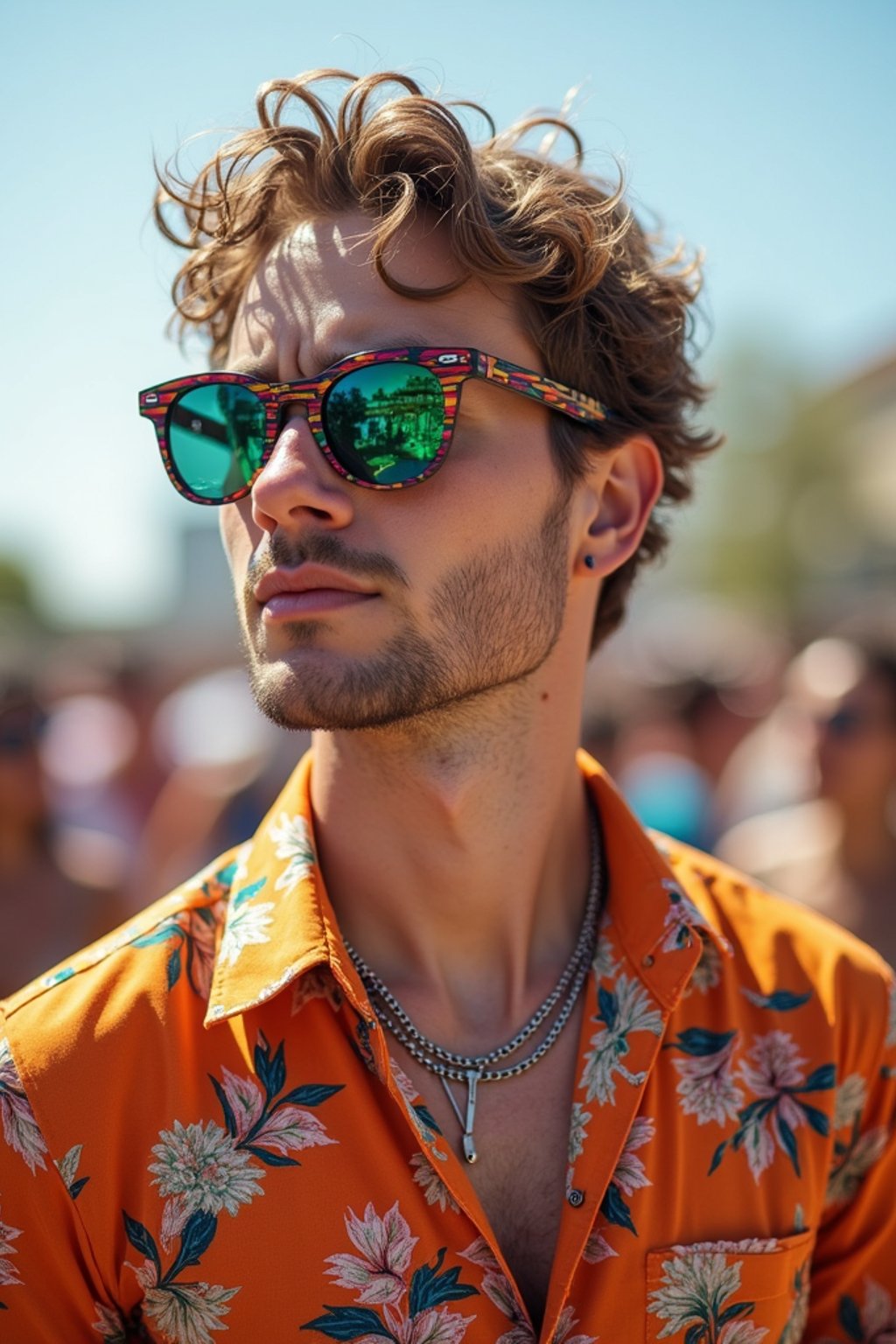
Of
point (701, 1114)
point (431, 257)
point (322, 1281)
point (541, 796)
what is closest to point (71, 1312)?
point (322, 1281)

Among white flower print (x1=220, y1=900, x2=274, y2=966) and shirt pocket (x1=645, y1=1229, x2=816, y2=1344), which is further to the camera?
white flower print (x1=220, y1=900, x2=274, y2=966)

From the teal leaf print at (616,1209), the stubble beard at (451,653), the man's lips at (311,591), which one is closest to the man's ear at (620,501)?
the stubble beard at (451,653)

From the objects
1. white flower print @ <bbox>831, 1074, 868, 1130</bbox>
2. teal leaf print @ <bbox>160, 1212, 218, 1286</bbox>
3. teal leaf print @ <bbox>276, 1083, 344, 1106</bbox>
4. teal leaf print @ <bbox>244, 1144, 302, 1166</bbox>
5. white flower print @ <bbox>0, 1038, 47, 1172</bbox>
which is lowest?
white flower print @ <bbox>831, 1074, 868, 1130</bbox>

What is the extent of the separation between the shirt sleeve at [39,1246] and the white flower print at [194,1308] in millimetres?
98

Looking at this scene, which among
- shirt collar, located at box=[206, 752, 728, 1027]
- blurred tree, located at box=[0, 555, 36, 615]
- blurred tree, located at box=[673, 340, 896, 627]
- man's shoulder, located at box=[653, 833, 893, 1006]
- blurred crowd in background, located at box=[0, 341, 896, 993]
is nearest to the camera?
shirt collar, located at box=[206, 752, 728, 1027]

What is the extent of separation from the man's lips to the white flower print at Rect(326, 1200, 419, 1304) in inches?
36.7

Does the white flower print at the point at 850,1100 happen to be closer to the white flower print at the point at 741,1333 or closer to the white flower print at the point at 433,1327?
the white flower print at the point at 741,1333

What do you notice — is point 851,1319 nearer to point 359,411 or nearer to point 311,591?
point 311,591

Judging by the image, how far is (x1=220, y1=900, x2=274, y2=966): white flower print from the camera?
1861 millimetres

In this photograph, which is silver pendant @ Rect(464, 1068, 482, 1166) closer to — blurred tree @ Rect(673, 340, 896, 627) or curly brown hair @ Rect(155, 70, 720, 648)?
curly brown hair @ Rect(155, 70, 720, 648)

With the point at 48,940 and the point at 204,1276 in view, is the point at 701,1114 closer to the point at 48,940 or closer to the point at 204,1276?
the point at 204,1276

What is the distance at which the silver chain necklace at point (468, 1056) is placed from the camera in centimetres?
191

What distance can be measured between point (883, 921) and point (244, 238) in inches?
122

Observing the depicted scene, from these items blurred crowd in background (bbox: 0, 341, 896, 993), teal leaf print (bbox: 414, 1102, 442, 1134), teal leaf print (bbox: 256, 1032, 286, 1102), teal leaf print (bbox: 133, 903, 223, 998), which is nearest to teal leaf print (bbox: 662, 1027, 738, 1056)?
teal leaf print (bbox: 414, 1102, 442, 1134)
